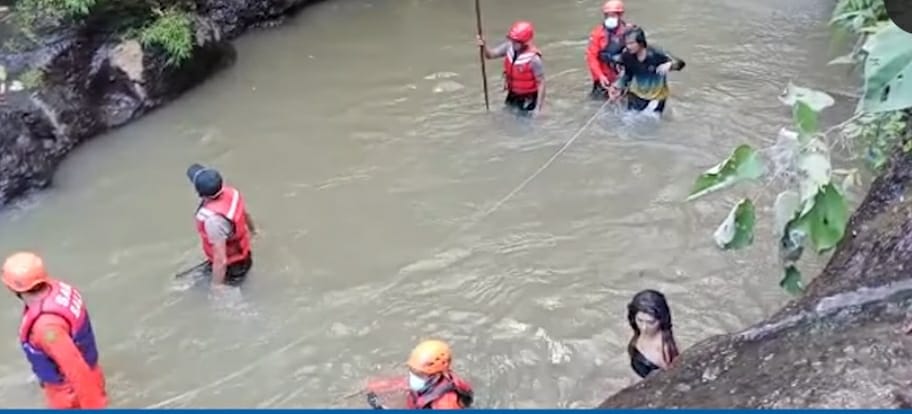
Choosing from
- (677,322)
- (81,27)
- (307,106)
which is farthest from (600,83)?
(81,27)

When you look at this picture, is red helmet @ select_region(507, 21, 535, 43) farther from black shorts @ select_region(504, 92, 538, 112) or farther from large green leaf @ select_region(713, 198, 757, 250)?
large green leaf @ select_region(713, 198, 757, 250)

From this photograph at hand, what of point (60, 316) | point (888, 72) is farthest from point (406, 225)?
point (888, 72)

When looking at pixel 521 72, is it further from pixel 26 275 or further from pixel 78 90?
pixel 26 275

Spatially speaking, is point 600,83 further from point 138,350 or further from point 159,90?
point 138,350

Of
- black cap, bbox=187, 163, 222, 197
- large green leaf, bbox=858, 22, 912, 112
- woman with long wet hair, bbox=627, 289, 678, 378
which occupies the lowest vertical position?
woman with long wet hair, bbox=627, 289, 678, 378

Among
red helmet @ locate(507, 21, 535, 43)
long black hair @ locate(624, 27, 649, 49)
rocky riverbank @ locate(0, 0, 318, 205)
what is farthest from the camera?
red helmet @ locate(507, 21, 535, 43)

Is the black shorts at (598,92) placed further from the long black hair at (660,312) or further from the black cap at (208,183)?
the long black hair at (660,312)

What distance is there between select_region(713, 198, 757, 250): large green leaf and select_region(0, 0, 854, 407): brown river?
3.02 m

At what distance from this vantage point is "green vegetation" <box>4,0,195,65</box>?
33.9 ft

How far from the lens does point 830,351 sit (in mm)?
3508

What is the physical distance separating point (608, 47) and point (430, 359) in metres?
5.19

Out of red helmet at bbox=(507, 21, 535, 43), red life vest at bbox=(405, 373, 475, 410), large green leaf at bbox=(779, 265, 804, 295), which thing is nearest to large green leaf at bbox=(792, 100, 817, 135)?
large green leaf at bbox=(779, 265, 804, 295)

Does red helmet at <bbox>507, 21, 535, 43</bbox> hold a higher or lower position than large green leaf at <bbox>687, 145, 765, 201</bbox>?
lower

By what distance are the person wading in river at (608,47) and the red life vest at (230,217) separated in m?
4.04
